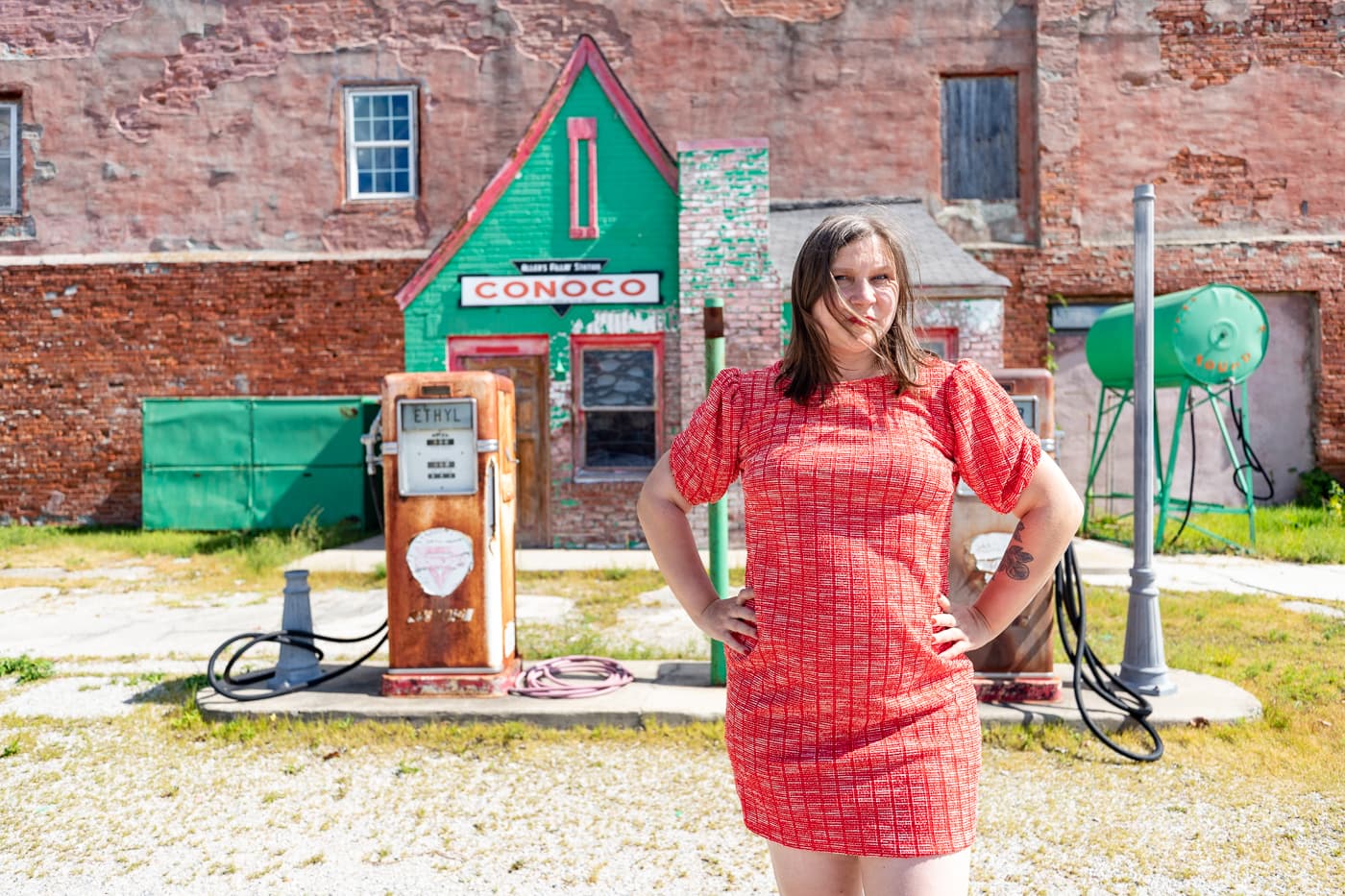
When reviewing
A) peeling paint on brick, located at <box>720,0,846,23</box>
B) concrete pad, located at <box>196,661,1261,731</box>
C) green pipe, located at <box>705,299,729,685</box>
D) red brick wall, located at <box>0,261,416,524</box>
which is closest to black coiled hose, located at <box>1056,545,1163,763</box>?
concrete pad, located at <box>196,661,1261,731</box>

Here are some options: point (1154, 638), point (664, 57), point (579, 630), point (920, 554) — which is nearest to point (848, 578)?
point (920, 554)

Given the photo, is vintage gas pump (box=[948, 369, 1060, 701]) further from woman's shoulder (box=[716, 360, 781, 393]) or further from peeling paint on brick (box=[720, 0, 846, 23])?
peeling paint on brick (box=[720, 0, 846, 23])

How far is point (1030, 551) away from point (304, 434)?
1259cm

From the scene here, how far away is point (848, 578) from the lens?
1896 millimetres

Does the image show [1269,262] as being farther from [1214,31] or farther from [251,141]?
[251,141]

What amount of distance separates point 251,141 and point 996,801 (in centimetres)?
1447

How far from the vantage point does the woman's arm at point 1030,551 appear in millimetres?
2027

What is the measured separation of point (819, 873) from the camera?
1.91 meters

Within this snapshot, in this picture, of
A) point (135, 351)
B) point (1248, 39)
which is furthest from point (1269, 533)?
point (135, 351)

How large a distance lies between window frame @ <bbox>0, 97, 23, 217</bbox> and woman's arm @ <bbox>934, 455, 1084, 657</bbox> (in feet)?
56.5

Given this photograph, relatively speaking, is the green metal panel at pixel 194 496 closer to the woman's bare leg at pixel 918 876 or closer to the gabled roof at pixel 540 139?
the gabled roof at pixel 540 139

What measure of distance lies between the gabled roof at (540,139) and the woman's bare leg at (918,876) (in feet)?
33.7

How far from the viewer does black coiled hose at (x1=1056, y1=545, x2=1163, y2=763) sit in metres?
4.56

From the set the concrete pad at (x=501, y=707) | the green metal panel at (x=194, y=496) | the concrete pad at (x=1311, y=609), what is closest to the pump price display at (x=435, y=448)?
the concrete pad at (x=501, y=707)
